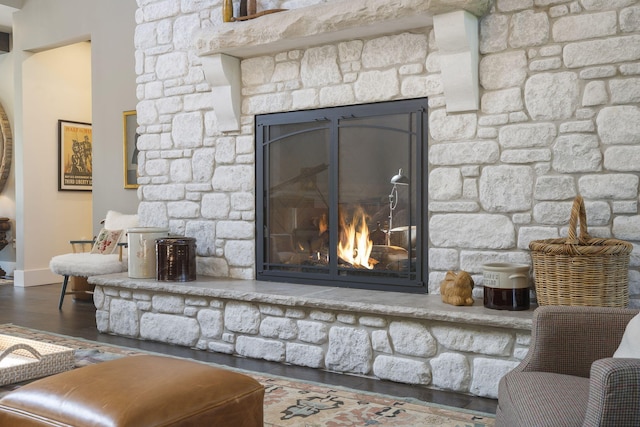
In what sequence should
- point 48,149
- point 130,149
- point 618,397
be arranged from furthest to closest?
point 48,149, point 130,149, point 618,397

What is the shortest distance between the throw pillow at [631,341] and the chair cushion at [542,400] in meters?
0.15

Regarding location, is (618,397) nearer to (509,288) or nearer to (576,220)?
(576,220)

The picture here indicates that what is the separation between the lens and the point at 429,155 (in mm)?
3547

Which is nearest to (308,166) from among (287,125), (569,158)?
(287,125)

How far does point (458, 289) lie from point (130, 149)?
3.75 metres

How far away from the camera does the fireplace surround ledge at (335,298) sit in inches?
118

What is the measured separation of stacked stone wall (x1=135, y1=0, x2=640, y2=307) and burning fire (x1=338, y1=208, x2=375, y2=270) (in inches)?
17.5

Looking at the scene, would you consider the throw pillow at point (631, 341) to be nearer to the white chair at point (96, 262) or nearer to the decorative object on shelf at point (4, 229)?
the white chair at point (96, 262)

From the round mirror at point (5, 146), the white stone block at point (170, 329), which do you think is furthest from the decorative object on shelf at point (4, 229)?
the white stone block at point (170, 329)

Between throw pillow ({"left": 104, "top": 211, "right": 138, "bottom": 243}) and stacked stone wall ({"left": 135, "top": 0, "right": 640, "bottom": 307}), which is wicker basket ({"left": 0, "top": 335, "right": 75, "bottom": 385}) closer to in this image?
stacked stone wall ({"left": 135, "top": 0, "right": 640, "bottom": 307})

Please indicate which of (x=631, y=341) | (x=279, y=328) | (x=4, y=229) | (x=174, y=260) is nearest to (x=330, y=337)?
(x=279, y=328)

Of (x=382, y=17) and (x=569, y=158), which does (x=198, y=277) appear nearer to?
(x=382, y=17)

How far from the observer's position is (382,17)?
3.41 metres

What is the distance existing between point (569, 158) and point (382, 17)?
1218 millimetres
